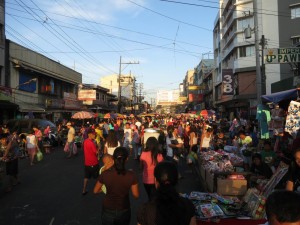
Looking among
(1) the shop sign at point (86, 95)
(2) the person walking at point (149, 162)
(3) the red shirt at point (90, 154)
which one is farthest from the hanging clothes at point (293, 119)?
(1) the shop sign at point (86, 95)

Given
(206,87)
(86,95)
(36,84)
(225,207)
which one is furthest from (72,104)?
(225,207)

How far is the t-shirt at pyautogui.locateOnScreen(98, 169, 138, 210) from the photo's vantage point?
4203mm

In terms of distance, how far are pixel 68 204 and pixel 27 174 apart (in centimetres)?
492

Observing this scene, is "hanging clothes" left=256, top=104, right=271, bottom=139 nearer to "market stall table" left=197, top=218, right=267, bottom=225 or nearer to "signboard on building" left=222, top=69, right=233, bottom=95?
"market stall table" left=197, top=218, right=267, bottom=225

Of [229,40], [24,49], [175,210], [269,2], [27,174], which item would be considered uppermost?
[269,2]

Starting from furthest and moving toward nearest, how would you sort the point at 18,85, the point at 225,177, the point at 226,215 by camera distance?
the point at 18,85, the point at 225,177, the point at 226,215

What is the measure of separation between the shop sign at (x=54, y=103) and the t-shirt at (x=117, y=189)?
29.8 meters

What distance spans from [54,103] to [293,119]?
1119 inches

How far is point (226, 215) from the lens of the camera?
4688mm

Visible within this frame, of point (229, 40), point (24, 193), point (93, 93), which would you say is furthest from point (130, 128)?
point (229, 40)

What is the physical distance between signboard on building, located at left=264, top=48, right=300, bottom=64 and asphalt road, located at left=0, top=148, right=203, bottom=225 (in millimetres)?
5634

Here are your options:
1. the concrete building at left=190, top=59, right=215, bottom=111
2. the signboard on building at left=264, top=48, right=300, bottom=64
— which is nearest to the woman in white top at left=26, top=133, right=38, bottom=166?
the signboard on building at left=264, top=48, right=300, bottom=64

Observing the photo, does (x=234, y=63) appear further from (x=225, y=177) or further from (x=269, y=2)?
(x=225, y=177)

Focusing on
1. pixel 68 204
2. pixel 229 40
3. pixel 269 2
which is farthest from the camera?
pixel 229 40
